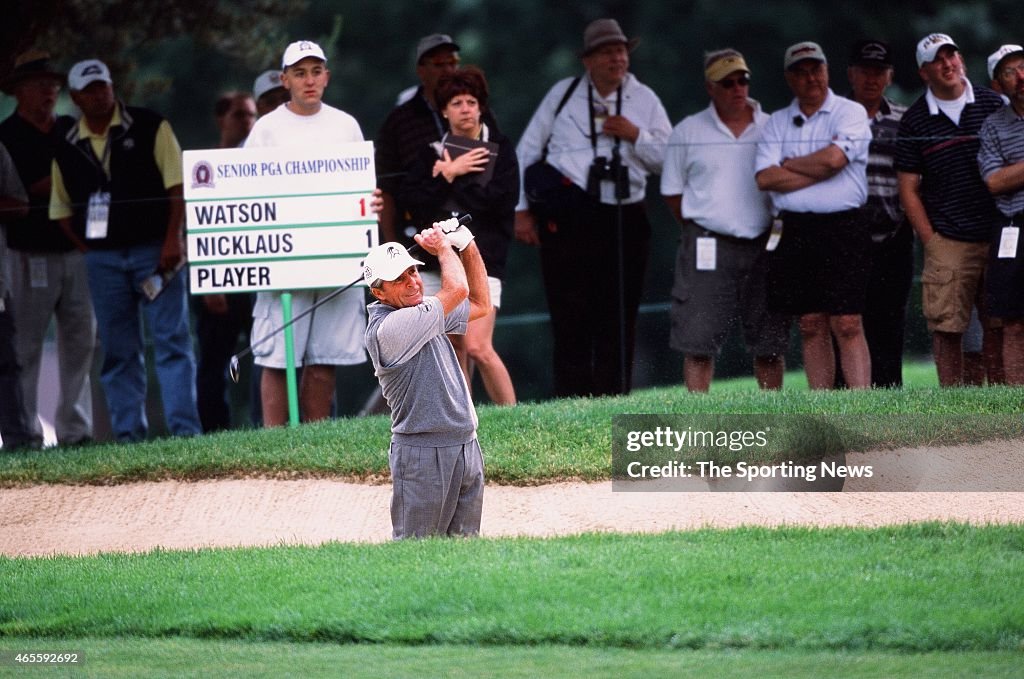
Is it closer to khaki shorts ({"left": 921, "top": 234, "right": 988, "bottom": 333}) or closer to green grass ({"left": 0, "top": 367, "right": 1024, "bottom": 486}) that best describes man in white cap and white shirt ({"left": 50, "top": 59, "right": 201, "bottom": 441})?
green grass ({"left": 0, "top": 367, "right": 1024, "bottom": 486})

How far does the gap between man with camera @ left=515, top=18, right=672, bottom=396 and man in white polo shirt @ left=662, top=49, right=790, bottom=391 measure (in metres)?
0.28

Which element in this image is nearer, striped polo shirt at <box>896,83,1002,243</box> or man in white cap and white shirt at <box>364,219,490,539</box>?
man in white cap and white shirt at <box>364,219,490,539</box>

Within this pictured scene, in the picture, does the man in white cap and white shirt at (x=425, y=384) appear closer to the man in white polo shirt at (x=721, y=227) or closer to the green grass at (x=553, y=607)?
the green grass at (x=553, y=607)

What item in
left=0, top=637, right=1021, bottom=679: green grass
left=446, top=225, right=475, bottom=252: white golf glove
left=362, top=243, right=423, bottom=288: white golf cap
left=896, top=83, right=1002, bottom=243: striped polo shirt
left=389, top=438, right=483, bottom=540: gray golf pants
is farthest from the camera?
left=896, top=83, right=1002, bottom=243: striped polo shirt

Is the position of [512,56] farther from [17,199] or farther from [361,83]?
[17,199]

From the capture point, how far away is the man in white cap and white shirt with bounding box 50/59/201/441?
42.2 feet

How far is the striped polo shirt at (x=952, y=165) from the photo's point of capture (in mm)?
11789

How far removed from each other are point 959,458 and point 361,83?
862 inches

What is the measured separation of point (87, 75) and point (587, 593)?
6855 mm

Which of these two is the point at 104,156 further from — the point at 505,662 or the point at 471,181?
the point at 505,662

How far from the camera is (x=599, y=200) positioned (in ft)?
41.4

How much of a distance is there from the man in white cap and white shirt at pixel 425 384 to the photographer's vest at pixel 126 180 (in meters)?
4.68

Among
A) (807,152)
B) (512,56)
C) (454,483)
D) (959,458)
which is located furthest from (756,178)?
(512,56)

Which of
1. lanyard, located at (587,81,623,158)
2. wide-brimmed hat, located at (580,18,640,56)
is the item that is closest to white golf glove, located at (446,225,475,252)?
lanyard, located at (587,81,623,158)
